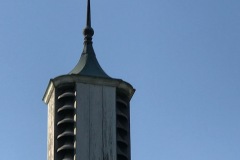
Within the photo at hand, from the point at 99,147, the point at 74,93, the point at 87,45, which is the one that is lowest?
the point at 99,147

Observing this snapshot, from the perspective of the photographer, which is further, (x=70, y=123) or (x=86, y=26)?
(x=86, y=26)

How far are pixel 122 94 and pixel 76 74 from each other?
2.31 meters

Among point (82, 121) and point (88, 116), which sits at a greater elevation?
point (88, 116)

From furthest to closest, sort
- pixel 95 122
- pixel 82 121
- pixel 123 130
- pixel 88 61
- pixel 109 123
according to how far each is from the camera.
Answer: pixel 88 61 → pixel 123 130 → pixel 109 123 → pixel 95 122 → pixel 82 121

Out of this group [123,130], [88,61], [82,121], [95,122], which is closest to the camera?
[82,121]

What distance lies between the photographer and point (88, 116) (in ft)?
124

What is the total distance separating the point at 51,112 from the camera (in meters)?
39.0

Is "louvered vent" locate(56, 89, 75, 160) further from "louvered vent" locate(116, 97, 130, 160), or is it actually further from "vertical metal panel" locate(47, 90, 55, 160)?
"louvered vent" locate(116, 97, 130, 160)

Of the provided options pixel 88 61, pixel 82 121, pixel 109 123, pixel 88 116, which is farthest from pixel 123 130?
pixel 88 61

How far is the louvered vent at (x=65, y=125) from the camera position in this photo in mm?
37269

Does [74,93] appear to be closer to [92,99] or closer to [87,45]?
[92,99]

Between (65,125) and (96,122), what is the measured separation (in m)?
1.34

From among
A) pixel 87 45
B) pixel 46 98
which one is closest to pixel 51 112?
pixel 46 98

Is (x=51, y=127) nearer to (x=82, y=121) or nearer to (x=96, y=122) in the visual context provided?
(x=82, y=121)
